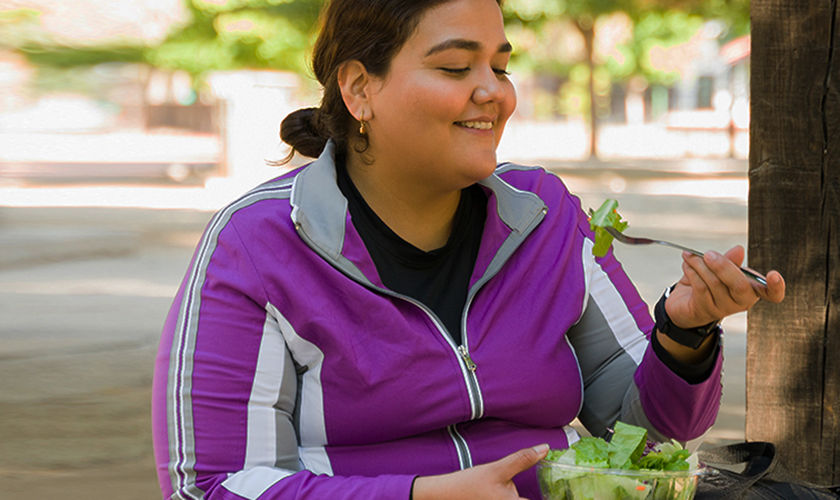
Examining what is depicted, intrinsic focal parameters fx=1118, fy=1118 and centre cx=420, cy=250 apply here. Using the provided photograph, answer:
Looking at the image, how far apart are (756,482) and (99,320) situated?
21.2ft

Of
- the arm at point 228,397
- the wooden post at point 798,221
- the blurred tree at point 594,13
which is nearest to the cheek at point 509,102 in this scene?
→ the arm at point 228,397

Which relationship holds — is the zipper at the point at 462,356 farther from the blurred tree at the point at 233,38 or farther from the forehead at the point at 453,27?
the blurred tree at the point at 233,38

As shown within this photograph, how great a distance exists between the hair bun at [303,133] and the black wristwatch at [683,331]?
0.83m

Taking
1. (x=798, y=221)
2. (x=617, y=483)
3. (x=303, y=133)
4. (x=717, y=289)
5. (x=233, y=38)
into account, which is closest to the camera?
(x=617, y=483)

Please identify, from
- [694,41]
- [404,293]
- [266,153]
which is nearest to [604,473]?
[404,293]

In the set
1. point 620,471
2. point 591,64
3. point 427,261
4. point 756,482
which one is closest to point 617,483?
point 620,471

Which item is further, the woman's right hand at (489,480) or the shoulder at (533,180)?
the shoulder at (533,180)

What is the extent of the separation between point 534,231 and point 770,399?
0.93 m

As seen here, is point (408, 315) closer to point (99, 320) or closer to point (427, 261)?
point (427, 261)

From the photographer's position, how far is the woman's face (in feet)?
6.74

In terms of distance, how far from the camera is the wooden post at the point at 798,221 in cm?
264

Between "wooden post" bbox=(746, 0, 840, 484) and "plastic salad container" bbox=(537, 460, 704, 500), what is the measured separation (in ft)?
3.41

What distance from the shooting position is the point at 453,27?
208 centimetres

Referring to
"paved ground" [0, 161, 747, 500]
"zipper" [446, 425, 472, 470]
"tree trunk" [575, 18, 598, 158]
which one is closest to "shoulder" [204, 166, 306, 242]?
"zipper" [446, 425, 472, 470]
